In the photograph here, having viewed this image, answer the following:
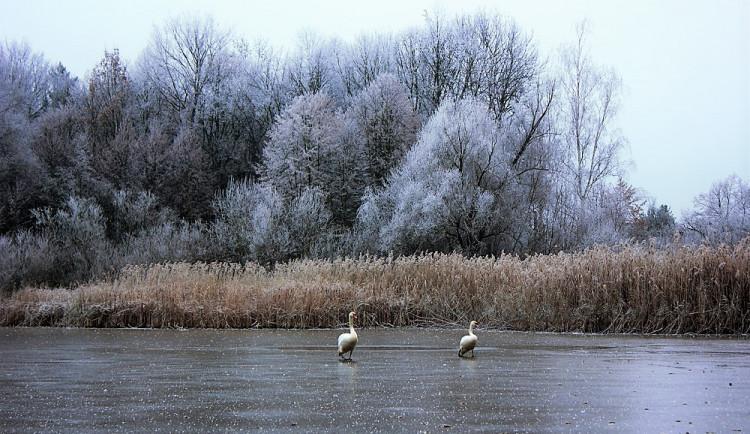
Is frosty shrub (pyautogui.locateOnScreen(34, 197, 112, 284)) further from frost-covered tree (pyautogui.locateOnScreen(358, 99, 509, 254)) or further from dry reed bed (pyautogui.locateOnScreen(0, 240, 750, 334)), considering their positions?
frost-covered tree (pyautogui.locateOnScreen(358, 99, 509, 254))

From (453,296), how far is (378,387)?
13.6 meters

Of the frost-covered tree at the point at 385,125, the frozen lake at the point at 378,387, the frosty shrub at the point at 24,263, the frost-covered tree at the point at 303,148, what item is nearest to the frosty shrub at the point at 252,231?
the frost-covered tree at the point at 303,148

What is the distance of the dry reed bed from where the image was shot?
19.7m

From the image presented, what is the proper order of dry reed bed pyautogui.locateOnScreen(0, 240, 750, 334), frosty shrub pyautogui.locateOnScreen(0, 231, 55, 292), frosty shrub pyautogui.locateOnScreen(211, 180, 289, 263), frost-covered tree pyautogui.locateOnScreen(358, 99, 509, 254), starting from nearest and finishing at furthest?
dry reed bed pyautogui.locateOnScreen(0, 240, 750, 334) → frosty shrub pyautogui.locateOnScreen(0, 231, 55, 292) → frost-covered tree pyautogui.locateOnScreen(358, 99, 509, 254) → frosty shrub pyautogui.locateOnScreen(211, 180, 289, 263)

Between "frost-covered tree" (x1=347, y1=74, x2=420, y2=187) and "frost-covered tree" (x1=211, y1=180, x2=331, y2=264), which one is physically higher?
"frost-covered tree" (x1=347, y1=74, x2=420, y2=187)

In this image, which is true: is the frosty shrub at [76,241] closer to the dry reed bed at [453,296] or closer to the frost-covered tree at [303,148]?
the frost-covered tree at [303,148]

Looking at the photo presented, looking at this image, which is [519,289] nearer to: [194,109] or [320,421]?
[320,421]

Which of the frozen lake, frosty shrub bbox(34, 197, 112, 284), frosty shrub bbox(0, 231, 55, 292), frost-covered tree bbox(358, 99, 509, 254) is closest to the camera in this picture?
the frozen lake

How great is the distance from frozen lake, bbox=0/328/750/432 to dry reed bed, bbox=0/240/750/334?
9.03ft

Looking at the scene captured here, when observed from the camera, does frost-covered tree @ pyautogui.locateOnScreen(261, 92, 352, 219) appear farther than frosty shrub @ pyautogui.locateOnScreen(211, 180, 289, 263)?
Yes

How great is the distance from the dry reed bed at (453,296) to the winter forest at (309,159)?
8.98m

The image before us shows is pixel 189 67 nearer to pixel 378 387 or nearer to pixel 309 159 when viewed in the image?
pixel 309 159

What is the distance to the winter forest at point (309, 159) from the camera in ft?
137

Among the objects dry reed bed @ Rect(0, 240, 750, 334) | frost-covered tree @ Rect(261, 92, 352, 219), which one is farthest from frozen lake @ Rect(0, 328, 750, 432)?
frost-covered tree @ Rect(261, 92, 352, 219)
